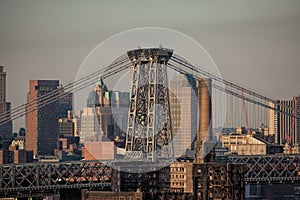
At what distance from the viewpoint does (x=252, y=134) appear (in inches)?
5620

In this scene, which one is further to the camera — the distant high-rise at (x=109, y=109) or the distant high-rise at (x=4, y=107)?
the distant high-rise at (x=4, y=107)

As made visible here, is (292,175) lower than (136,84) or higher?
lower

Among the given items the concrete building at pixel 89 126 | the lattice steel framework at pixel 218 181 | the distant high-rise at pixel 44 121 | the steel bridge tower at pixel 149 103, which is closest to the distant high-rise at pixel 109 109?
the concrete building at pixel 89 126

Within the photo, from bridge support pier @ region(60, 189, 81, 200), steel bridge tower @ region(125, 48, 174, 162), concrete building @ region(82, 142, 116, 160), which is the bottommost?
bridge support pier @ region(60, 189, 81, 200)

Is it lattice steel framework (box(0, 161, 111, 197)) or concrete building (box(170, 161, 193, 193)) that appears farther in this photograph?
lattice steel framework (box(0, 161, 111, 197))

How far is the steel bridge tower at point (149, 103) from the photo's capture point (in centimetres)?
9250

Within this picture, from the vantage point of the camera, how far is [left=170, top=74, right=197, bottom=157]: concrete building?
125556mm

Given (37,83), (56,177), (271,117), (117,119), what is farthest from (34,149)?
(56,177)

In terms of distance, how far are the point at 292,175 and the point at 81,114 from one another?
7426cm

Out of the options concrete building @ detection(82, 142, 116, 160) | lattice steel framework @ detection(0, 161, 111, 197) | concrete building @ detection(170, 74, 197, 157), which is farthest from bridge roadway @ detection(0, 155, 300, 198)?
concrete building @ detection(170, 74, 197, 157)

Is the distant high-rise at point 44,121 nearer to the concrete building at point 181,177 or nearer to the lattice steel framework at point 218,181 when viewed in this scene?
the concrete building at point 181,177

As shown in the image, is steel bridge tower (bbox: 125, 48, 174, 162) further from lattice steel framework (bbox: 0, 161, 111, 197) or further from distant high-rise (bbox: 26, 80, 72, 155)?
distant high-rise (bbox: 26, 80, 72, 155)

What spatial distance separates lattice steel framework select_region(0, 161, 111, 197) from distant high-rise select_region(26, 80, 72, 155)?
64.6 meters

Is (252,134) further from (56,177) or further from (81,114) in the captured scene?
(56,177)
